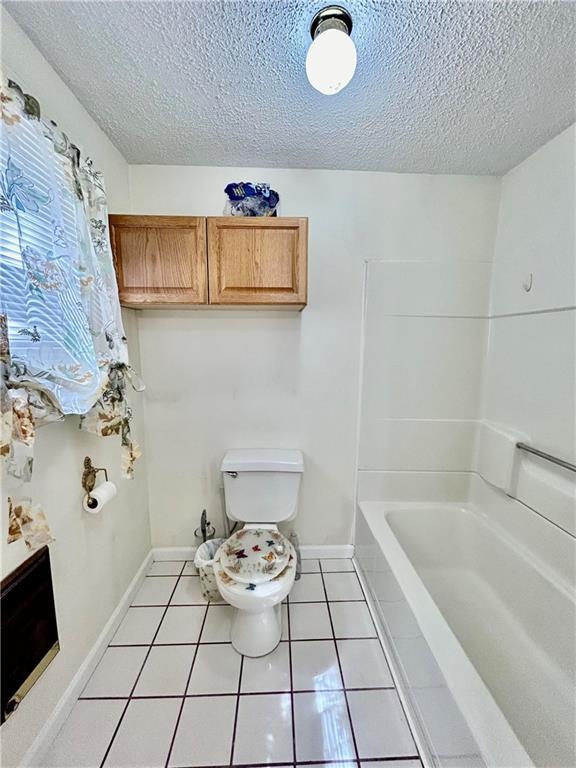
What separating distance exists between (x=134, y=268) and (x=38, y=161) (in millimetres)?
631

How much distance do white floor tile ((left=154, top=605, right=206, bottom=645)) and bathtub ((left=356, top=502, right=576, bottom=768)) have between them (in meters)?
0.86

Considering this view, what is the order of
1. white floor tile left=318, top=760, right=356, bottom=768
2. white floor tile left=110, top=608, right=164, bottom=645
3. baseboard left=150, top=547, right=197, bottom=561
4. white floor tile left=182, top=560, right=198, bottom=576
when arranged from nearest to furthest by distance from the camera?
white floor tile left=318, top=760, right=356, bottom=768
white floor tile left=110, top=608, right=164, bottom=645
white floor tile left=182, top=560, right=198, bottom=576
baseboard left=150, top=547, right=197, bottom=561

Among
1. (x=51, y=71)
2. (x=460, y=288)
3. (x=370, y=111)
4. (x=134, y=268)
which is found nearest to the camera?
(x=51, y=71)

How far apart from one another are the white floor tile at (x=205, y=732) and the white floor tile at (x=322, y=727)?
24 cm

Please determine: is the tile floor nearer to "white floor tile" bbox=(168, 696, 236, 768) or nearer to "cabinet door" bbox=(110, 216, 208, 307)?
"white floor tile" bbox=(168, 696, 236, 768)

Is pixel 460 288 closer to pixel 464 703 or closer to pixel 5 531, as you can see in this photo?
pixel 464 703

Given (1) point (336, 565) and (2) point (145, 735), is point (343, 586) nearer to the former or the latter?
(1) point (336, 565)

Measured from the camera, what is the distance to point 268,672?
1.32m

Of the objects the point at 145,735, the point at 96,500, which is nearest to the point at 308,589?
the point at 145,735

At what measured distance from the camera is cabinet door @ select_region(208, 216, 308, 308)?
4.92 ft

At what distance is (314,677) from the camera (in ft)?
4.26

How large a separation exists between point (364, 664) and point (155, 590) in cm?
111

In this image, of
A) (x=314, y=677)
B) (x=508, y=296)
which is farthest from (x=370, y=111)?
(x=314, y=677)

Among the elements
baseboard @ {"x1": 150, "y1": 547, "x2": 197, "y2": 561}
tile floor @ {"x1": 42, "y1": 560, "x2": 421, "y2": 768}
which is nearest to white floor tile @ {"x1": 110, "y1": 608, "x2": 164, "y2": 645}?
tile floor @ {"x1": 42, "y1": 560, "x2": 421, "y2": 768}
